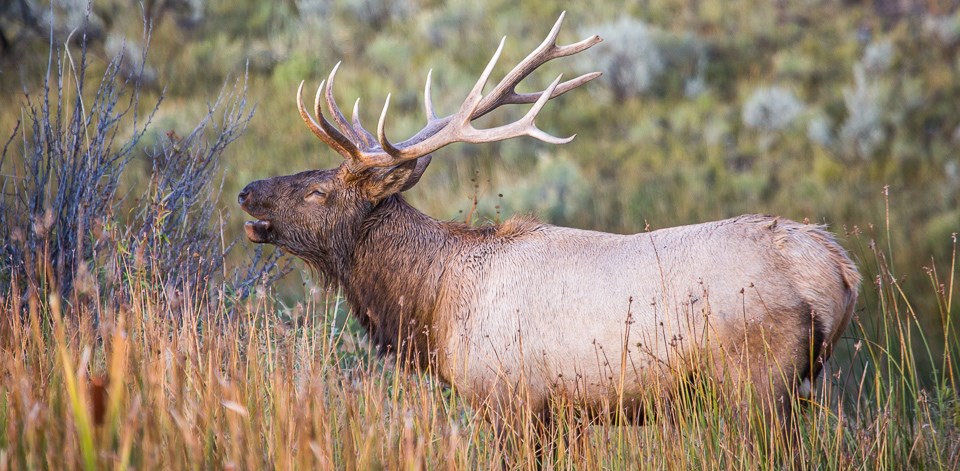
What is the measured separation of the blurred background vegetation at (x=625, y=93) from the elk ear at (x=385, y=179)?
158 inches

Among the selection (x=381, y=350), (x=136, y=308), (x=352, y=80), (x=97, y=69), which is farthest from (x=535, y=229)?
(x=97, y=69)

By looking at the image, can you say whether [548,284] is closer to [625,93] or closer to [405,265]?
[405,265]

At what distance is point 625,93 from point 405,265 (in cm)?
979

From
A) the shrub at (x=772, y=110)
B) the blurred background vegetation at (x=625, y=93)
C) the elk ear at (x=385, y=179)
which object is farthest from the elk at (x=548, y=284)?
the shrub at (x=772, y=110)

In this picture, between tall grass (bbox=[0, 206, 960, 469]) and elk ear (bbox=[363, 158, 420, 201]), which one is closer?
tall grass (bbox=[0, 206, 960, 469])

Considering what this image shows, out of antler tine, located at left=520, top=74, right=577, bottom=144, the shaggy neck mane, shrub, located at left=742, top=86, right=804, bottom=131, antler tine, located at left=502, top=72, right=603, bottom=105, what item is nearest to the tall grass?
the shaggy neck mane

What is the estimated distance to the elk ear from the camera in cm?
468

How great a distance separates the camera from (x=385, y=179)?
4.68 m

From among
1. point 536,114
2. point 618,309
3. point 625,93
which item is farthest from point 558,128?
point 618,309

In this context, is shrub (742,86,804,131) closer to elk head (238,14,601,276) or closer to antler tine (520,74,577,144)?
elk head (238,14,601,276)

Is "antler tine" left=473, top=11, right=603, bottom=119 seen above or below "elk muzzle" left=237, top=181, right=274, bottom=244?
above

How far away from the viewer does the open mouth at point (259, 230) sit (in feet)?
15.1

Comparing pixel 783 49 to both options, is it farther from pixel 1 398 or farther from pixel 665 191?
pixel 1 398

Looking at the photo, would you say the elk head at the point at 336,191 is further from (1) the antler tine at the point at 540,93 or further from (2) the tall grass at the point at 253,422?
→ (2) the tall grass at the point at 253,422
